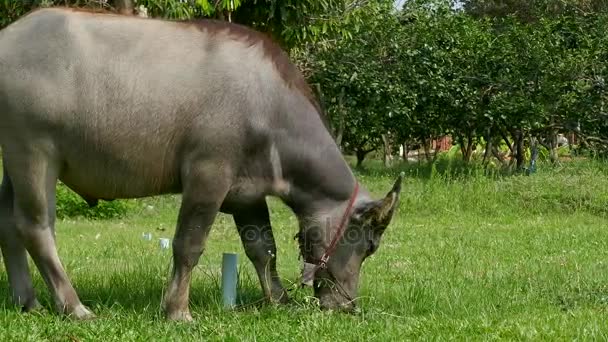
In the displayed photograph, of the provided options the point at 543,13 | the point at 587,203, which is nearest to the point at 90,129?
the point at 587,203

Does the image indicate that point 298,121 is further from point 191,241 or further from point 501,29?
point 501,29

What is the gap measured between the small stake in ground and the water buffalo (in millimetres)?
318

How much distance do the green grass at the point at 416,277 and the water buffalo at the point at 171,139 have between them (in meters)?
0.44

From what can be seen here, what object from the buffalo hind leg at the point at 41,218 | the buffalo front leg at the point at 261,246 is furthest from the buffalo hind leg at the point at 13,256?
the buffalo front leg at the point at 261,246

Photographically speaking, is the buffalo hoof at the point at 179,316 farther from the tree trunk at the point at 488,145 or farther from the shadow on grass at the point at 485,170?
the tree trunk at the point at 488,145

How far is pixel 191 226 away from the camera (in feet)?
21.5

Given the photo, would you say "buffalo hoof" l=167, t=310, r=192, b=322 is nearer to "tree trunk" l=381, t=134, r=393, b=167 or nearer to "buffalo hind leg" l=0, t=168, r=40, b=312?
"buffalo hind leg" l=0, t=168, r=40, b=312

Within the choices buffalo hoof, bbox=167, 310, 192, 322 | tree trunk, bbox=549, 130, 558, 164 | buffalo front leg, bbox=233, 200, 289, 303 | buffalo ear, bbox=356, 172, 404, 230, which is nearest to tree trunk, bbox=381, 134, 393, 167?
tree trunk, bbox=549, 130, 558, 164

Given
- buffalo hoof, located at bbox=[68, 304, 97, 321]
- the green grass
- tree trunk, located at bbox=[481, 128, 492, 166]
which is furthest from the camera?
tree trunk, located at bbox=[481, 128, 492, 166]

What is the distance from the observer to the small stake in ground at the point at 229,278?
22.4ft

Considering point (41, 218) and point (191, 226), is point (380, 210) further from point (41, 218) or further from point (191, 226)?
point (41, 218)

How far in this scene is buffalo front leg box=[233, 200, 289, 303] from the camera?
7234 millimetres

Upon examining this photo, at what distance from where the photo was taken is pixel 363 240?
684 cm

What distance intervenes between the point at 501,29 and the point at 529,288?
14792 mm
